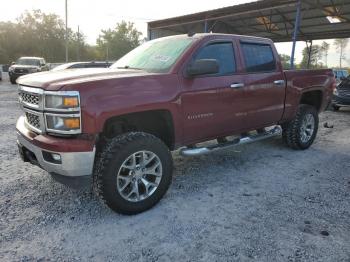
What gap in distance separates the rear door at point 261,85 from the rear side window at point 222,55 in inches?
9.1

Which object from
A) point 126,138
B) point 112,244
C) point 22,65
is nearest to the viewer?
point 112,244

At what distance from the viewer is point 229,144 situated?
4.74 m

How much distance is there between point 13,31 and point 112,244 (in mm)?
61972

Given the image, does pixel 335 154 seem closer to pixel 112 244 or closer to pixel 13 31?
pixel 112 244

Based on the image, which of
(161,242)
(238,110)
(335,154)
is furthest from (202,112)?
(335,154)

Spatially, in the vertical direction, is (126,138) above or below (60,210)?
above

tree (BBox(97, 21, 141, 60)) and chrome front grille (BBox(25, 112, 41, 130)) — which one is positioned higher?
tree (BBox(97, 21, 141, 60))

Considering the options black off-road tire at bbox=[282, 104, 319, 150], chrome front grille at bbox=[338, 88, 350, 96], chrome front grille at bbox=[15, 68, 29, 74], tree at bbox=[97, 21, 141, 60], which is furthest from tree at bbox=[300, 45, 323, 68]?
tree at bbox=[97, 21, 141, 60]

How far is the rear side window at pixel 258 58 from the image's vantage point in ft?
16.1

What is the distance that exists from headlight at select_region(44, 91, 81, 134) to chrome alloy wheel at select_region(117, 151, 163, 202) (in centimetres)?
66

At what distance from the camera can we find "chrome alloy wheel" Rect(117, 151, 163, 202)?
353cm

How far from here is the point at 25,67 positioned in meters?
20.5

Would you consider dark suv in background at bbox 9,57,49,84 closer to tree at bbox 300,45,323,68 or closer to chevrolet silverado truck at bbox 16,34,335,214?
tree at bbox 300,45,323,68

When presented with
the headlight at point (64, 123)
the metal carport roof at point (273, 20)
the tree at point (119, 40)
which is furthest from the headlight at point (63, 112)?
the tree at point (119, 40)
